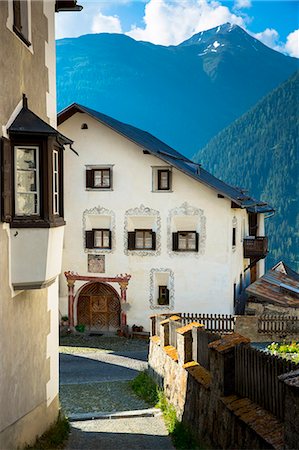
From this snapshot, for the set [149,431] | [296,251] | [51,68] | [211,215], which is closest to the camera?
[51,68]

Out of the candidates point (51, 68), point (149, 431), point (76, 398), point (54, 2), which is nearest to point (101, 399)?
point (76, 398)

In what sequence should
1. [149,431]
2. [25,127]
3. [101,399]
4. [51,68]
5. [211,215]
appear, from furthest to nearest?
[211,215]
[101,399]
[149,431]
[51,68]
[25,127]

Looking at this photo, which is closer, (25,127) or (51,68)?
(25,127)

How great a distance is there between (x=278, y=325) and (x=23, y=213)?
14.9m

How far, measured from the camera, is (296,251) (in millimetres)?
81812

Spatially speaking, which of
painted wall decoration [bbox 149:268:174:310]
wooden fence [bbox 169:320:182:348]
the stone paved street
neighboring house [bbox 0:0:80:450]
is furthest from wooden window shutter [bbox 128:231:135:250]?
neighboring house [bbox 0:0:80:450]

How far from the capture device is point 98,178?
23.0 metres

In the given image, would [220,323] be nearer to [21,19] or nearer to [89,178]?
[89,178]

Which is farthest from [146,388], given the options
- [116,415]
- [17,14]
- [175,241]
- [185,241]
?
[17,14]

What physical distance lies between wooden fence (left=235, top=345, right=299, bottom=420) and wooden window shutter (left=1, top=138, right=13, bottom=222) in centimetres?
356

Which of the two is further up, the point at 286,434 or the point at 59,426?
the point at 286,434

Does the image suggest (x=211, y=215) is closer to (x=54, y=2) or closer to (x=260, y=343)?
(x=260, y=343)

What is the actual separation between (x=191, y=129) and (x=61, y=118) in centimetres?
12311

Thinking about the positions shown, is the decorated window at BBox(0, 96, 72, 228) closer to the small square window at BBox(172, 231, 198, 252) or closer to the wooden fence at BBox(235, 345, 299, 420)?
the wooden fence at BBox(235, 345, 299, 420)
